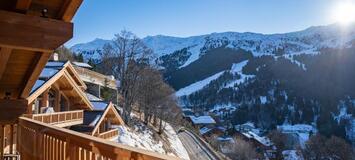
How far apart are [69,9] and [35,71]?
6.95 feet

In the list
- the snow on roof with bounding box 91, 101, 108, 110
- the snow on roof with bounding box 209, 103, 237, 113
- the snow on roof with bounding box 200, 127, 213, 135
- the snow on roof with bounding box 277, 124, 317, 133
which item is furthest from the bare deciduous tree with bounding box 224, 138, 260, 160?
the snow on roof with bounding box 209, 103, 237, 113

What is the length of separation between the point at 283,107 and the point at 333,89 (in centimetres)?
2837

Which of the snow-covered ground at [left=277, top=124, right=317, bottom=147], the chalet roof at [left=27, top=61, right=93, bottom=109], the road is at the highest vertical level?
the chalet roof at [left=27, top=61, right=93, bottom=109]

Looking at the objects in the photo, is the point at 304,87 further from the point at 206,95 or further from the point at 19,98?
the point at 19,98

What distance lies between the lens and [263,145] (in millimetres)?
81375

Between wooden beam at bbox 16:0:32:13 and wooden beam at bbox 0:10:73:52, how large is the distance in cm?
6

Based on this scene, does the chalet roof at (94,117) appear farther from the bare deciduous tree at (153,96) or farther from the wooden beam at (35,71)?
the bare deciduous tree at (153,96)

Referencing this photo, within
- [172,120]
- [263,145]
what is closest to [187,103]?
[263,145]

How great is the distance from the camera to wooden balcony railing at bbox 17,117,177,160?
2.77 metres

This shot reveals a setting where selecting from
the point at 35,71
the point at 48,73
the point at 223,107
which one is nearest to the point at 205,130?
the point at 48,73

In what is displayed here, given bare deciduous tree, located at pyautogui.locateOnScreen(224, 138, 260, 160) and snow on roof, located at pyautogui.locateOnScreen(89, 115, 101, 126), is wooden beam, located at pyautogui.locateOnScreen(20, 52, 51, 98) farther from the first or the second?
bare deciduous tree, located at pyautogui.locateOnScreen(224, 138, 260, 160)

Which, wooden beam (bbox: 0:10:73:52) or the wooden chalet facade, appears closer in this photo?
the wooden chalet facade

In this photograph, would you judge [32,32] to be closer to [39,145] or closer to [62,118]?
[39,145]

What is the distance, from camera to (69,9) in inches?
196
